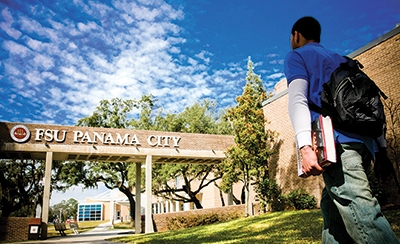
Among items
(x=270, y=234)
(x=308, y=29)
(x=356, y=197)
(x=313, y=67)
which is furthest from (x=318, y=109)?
(x=270, y=234)

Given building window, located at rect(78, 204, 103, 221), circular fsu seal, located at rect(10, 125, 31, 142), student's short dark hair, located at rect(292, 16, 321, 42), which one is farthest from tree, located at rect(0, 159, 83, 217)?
building window, located at rect(78, 204, 103, 221)

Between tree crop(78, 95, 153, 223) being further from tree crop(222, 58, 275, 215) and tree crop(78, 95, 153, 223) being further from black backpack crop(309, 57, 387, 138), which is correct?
black backpack crop(309, 57, 387, 138)

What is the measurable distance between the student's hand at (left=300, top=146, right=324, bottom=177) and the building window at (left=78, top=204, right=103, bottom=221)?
72445 mm

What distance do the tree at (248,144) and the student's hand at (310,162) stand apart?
14881mm

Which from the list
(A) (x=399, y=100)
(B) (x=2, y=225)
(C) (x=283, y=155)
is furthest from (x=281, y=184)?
(B) (x=2, y=225)

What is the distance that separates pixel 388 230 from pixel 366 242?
124mm

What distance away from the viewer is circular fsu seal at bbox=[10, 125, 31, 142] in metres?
18.1

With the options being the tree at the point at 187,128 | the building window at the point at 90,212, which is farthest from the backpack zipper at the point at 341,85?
the building window at the point at 90,212

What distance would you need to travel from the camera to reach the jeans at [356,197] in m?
1.74

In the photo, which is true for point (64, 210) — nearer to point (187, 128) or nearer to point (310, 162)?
point (187, 128)

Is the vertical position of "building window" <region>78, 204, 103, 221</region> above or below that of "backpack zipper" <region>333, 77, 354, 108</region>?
below

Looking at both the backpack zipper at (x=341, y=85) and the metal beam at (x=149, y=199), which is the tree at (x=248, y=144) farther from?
the backpack zipper at (x=341, y=85)

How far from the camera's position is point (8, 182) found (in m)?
27.8

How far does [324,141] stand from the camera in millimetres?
1878
